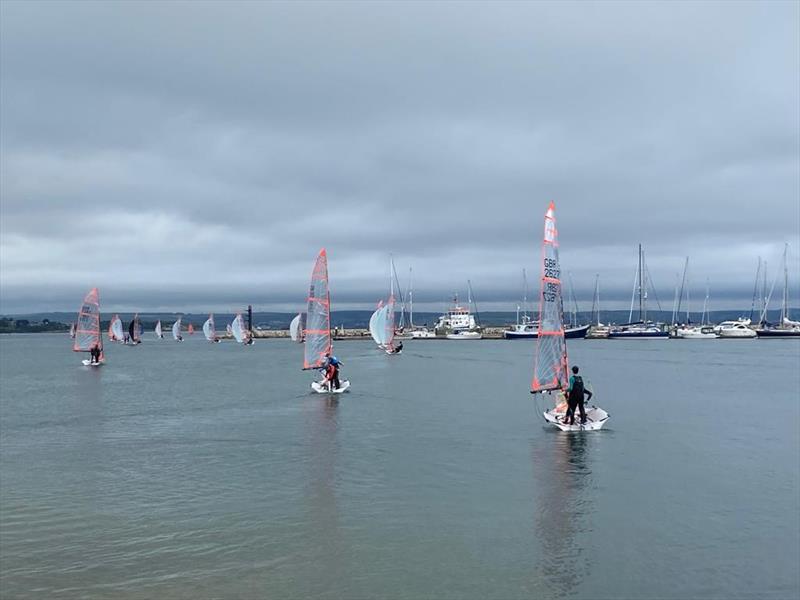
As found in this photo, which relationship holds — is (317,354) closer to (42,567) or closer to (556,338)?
(556,338)

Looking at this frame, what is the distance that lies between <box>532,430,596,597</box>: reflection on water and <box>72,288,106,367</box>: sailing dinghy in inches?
2535

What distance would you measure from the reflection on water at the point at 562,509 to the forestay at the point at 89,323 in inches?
2532

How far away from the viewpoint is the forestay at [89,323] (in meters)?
79.8

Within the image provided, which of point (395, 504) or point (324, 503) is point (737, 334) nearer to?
point (395, 504)

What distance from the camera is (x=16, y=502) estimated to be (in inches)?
743

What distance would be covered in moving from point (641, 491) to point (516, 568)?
7.81 meters

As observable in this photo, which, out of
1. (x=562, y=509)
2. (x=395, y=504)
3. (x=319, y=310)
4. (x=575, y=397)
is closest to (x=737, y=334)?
(x=319, y=310)

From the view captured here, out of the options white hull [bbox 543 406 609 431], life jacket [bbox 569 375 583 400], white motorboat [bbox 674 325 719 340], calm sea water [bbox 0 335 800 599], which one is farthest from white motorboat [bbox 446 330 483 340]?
life jacket [bbox 569 375 583 400]

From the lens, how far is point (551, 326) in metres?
33.7

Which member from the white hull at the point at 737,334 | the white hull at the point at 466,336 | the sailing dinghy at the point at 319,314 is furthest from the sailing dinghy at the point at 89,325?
the white hull at the point at 737,334

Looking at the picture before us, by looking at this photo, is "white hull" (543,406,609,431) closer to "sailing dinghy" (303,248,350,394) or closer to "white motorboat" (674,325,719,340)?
"sailing dinghy" (303,248,350,394)

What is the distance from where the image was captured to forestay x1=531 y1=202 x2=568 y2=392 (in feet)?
108

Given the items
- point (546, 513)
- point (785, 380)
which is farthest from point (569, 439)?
point (785, 380)

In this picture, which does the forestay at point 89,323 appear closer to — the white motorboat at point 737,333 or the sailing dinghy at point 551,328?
the sailing dinghy at point 551,328
